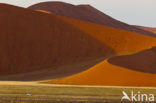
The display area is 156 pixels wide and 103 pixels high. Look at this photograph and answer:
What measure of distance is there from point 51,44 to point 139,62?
15.9 m

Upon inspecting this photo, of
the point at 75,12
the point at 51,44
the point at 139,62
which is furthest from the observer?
the point at 75,12

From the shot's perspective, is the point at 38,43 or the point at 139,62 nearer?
the point at 139,62

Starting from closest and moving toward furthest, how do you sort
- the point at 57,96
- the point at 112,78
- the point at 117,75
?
the point at 57,96, the point at 112,78, the point at 117,75

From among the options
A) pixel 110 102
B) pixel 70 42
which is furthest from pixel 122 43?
pixel 110 102

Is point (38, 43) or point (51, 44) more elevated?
point (38, 43)

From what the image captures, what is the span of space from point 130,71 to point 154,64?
4906mm

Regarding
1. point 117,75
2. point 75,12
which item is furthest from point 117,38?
point 75,12

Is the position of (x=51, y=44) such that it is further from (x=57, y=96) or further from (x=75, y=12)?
(x=75, y=12)

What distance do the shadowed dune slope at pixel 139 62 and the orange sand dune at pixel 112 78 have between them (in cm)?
96

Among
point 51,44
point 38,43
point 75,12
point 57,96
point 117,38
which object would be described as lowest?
point 75,12

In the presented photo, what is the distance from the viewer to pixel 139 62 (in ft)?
130

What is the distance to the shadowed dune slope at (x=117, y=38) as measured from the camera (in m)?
54.4

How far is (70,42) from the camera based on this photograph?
174 ft

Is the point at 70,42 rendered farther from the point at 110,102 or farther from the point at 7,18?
the point at 110,102
